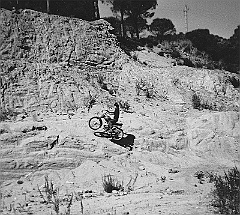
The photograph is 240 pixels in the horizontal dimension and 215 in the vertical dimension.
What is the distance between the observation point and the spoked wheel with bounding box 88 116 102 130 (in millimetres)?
11234

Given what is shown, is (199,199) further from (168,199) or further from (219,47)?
(219,47)

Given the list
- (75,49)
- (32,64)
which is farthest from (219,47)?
(32,64)

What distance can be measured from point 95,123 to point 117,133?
0.97 meters

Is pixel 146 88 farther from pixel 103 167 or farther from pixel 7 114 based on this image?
pixel 7 114

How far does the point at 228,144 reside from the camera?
38.5 ft

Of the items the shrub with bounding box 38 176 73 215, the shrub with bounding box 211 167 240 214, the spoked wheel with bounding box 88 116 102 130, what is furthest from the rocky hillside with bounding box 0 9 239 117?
the shrub with bounding box 211 167 240 214

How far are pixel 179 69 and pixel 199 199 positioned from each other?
1204cm

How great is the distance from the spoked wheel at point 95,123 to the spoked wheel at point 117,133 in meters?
0.59

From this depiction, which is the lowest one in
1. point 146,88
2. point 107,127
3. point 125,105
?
point 107,127

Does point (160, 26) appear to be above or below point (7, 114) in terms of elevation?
above

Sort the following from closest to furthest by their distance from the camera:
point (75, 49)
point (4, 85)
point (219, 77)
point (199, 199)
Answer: point (199, 199), point (4, 85), point (75, 49), point (219, 77)

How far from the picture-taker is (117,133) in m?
11.2

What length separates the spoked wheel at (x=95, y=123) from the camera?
442 inches

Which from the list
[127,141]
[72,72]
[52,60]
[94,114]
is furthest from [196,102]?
[52,60]
